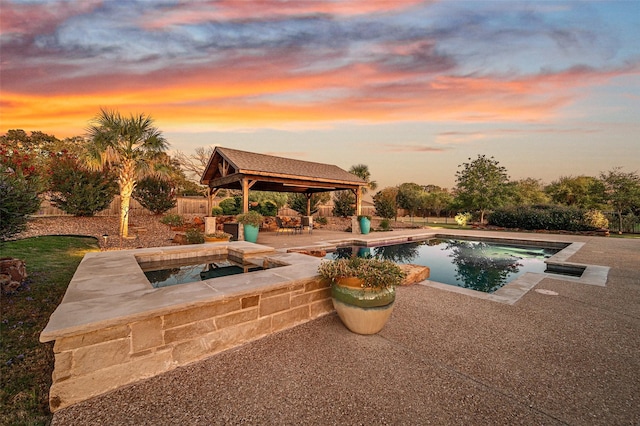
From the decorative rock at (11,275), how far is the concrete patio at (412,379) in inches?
150

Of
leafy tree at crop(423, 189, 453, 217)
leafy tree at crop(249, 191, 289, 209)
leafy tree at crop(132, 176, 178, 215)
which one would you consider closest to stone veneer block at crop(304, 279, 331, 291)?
leafy tree at crop(132, 176, 178, 215)

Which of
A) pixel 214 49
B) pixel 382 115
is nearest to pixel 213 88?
pixel 214 49

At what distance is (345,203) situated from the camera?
22.4m

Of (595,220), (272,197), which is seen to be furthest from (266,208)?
(595,220)

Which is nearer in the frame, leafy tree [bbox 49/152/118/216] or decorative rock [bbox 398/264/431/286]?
decorative rock [bbox 398/264/431/286]

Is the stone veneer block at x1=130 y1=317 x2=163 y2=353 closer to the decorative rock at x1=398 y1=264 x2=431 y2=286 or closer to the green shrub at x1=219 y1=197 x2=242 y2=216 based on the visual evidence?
the decorative rock at x1=398 y1=264 x2=431 y2=286

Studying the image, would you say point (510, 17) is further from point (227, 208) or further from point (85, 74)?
point (227, 208)

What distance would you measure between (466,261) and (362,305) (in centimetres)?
737

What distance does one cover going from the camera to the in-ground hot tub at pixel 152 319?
A: 196 centimetres

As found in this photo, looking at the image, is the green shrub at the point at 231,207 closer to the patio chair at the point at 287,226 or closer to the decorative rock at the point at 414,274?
the patio chair at the point at 287,226

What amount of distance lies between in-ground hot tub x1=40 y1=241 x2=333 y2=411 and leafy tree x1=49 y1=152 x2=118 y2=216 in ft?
39.5

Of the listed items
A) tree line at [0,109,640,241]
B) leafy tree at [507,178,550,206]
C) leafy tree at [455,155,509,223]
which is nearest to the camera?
tree line at [0,109,640,241]

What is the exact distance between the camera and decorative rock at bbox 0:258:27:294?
4.07 meters

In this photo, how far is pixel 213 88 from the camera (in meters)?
9.04
